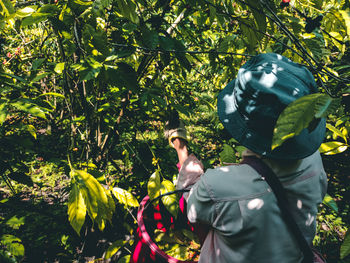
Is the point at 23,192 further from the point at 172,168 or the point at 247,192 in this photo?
the point at 247,192

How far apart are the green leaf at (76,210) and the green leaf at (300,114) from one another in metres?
0.75

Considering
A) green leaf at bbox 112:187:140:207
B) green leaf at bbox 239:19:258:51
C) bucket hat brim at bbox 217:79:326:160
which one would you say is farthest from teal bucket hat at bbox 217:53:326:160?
green leaf at bbox 112:187:140:207

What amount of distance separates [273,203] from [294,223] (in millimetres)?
130

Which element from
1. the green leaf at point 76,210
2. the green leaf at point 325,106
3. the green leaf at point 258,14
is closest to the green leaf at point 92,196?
the green leaf at point 76,210

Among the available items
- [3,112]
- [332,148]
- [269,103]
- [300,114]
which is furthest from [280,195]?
[3,112]

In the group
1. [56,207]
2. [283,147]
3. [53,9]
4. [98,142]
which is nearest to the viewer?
[283,147]

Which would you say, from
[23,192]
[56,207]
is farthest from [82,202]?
[23,192]

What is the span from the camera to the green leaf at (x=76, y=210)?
819 mm

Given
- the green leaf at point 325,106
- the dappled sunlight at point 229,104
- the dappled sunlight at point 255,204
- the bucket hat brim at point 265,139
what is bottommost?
the dappled sunlight at point 255,204

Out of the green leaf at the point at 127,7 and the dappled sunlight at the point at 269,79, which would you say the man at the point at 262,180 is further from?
the green leaf at the point at 127,7

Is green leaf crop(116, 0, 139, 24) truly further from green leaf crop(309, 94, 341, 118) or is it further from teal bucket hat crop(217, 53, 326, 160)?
green leaf crop(309, 94, 341, 118)

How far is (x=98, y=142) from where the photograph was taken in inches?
70.1

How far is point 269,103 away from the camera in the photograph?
730 mm

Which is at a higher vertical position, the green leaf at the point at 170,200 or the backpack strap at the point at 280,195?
the backpack strap at the point at 280,195
